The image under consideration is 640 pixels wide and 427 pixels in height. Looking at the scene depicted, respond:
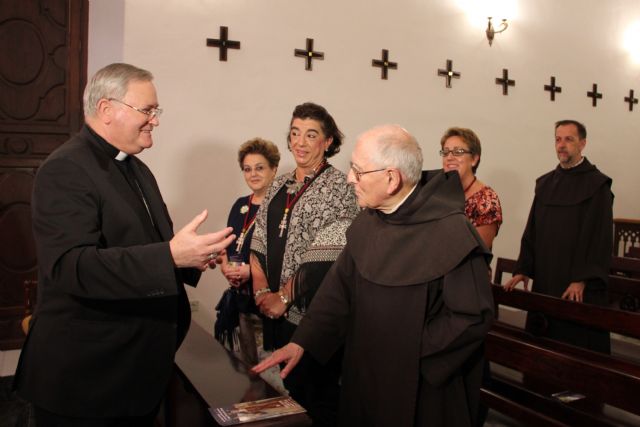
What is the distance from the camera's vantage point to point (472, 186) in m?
3.69

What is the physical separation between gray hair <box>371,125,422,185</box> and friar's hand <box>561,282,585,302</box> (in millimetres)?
2524

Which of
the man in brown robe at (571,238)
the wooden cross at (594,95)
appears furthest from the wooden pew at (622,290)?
the wooden cross at (594,95)

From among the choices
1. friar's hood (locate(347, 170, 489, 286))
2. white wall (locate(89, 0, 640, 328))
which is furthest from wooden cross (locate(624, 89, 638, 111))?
friar's hood (locate(347, 170, 489, 286))

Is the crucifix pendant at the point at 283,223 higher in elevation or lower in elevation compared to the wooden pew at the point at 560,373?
higher

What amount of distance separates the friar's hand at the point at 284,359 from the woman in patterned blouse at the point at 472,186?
66.8 inches

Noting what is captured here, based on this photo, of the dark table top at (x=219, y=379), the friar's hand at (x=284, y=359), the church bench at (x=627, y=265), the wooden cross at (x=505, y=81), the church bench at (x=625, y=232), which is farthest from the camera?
the church bench at (x=625, y=232)

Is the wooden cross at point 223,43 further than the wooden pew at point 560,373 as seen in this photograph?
Yes

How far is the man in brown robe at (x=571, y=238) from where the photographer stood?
4.05 m

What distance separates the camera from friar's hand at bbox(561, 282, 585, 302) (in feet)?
13.2

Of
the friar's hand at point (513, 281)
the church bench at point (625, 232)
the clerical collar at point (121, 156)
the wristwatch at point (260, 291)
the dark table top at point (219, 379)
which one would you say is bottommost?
the dark table top at point (219, 379)

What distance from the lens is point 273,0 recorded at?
16.5ft

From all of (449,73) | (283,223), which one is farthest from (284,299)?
(449,73)

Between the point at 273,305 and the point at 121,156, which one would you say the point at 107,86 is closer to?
the point at 121,156

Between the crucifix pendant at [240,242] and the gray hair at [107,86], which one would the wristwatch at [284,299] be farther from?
the gray hair at [107,86]
